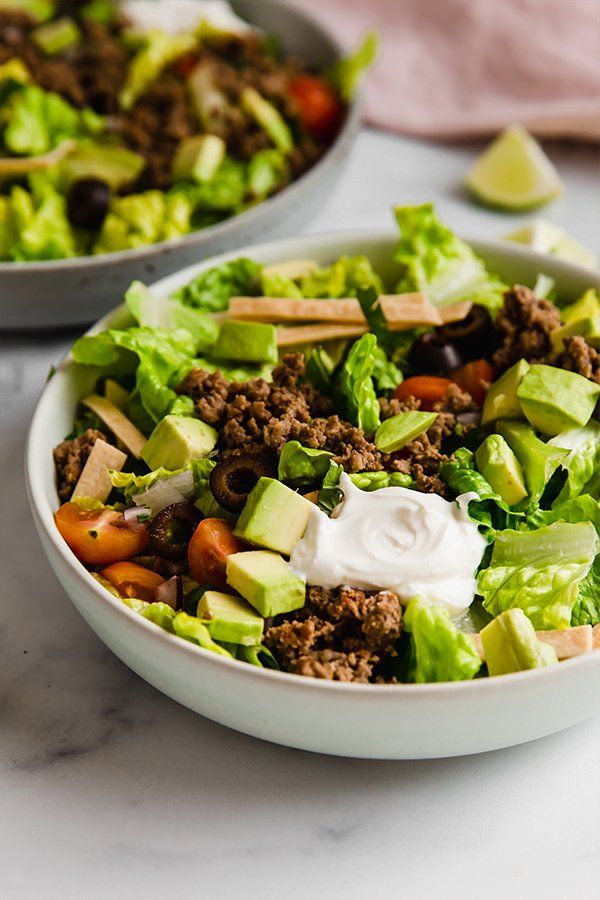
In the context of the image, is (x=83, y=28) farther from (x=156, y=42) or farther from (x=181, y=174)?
(x=181, y=174)

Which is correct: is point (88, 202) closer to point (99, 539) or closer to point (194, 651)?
point (99, 539)

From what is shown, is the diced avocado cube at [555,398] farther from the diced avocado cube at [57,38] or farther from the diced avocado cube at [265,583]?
the diced avocado cube at [57,38]

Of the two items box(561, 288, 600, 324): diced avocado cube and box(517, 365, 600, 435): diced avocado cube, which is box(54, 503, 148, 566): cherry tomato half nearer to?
box(517, 365, 600, 435): diced avocado cube

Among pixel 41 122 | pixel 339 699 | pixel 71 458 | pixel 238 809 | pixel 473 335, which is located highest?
pixel 473 335

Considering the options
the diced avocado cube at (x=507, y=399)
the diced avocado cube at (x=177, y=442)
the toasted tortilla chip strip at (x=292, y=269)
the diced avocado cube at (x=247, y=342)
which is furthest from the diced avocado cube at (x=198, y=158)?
the diced avocado cube at (x=507, y=399)

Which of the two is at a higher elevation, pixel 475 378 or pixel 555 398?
pixel 555 398

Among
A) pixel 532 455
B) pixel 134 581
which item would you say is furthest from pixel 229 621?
pixel 532 455
